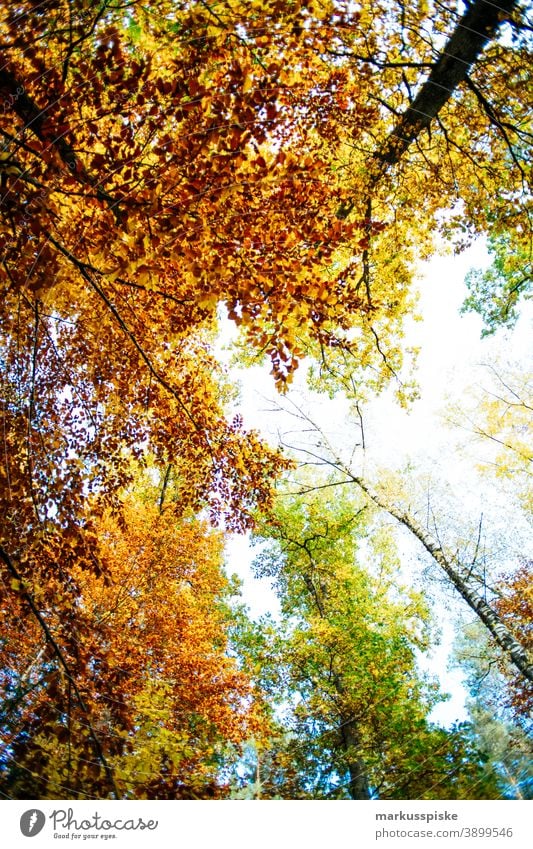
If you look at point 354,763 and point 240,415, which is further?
point 240,415

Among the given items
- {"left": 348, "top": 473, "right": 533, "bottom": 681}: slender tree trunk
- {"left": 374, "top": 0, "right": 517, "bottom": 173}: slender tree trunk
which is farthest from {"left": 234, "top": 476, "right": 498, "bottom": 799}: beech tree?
{"left": 374, "top": 0, "right": 517, "bottom": 173}: slender tree trunk

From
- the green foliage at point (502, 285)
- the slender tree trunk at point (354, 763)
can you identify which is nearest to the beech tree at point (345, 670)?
the slender tree trunk at point (354, 763)

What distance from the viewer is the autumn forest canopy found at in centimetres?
240

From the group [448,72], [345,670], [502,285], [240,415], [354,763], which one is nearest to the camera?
[354,763]

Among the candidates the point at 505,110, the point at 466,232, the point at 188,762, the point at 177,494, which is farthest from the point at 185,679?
the point at 505,110

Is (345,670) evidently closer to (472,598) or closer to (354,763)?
(354,763)

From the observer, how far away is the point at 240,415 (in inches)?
158

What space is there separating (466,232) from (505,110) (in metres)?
0.89

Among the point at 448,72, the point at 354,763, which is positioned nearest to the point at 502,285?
the point at 448,72

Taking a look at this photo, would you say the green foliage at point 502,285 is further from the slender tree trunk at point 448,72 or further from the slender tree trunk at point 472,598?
the slender tree trunk at point 472,598

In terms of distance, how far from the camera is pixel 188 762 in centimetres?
249

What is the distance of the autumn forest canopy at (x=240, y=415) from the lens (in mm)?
2398

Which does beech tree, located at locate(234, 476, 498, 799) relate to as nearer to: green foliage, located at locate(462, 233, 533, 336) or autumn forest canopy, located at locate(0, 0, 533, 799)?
autumn forest canopy, located at locate(0, 0, 533, 799)

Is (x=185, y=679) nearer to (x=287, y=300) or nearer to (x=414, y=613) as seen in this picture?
(x=414, y=613)
